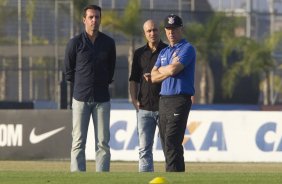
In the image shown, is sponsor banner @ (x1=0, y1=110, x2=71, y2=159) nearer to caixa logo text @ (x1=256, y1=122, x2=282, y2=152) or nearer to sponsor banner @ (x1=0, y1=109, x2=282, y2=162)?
sponsor banner @ (x1=0, y1=109, x2=282, y2=162)

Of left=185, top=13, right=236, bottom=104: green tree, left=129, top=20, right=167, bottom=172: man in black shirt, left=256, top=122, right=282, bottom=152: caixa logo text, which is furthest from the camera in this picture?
left=185, top=13, right=236, bottom=104: green tree

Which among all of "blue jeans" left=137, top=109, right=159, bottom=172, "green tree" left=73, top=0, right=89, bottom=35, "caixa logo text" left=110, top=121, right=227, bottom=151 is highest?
"green tree" left=73, top=0, right=89, bottom=35

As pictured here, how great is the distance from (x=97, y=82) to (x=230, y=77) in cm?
3610

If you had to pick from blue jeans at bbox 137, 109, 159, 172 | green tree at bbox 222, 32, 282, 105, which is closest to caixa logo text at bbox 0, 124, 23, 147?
blue jeans at bbox 137, 109, 159, 172

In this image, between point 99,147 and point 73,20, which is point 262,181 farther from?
point 73,20

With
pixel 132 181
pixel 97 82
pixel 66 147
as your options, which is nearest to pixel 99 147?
pixel 97 82

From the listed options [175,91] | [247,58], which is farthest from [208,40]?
[175,91]

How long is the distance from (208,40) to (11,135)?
2909cm

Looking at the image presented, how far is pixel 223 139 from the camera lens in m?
21.3

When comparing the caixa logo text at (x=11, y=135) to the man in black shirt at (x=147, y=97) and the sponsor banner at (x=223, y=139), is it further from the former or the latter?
the man in black shirt at (x=147, y=97)

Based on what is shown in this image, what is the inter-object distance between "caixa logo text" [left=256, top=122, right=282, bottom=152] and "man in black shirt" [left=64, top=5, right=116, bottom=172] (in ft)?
26.4

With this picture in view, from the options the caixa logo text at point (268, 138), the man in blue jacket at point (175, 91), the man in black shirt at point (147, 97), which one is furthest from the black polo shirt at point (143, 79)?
the caixa logo text at point (268, 138)

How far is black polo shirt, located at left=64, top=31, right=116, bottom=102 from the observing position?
13367 mm

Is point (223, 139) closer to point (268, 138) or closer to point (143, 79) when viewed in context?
point (268, 138)
